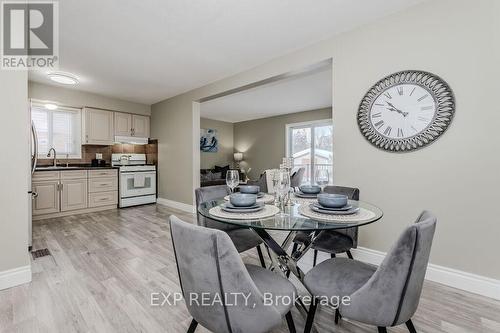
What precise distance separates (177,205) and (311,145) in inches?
158

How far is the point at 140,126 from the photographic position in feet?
18.6

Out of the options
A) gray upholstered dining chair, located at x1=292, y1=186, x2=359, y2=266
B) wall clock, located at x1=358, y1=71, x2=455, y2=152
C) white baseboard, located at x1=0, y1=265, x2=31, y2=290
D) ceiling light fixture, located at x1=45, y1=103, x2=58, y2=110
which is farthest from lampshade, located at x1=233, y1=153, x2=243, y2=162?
white baseboard, located at x1=0, y1=265, x2=31, y2=290

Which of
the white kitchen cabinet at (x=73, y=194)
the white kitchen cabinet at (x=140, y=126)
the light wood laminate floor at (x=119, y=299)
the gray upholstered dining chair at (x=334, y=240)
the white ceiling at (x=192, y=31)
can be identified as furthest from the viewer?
the white kitchen cabinet at (x=140, y=126)

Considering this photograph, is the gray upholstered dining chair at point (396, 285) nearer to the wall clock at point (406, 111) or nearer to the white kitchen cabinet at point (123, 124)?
the wall clock at point (406, 111)

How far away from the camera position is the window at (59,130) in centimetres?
453

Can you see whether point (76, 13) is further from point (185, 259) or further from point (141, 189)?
point (141, 189)

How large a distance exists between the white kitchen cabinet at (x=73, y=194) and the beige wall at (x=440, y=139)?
4.60 m

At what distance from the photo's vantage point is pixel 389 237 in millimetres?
2301

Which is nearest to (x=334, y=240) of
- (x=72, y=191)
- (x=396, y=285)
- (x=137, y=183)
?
(x=396, y=285)

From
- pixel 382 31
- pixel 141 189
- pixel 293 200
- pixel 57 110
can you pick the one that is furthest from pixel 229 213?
pixel 57 110

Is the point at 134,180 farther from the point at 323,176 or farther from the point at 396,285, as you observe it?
the point at 396,285

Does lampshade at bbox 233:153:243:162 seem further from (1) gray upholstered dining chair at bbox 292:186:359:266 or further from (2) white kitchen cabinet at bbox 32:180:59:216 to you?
(1) gray upholstered dining chair at bbox 292:186:359:266

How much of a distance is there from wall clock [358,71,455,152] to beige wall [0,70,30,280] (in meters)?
3.16

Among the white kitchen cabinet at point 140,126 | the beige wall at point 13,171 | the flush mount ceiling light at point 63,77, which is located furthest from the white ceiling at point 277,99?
the beige wall at point 13,171
